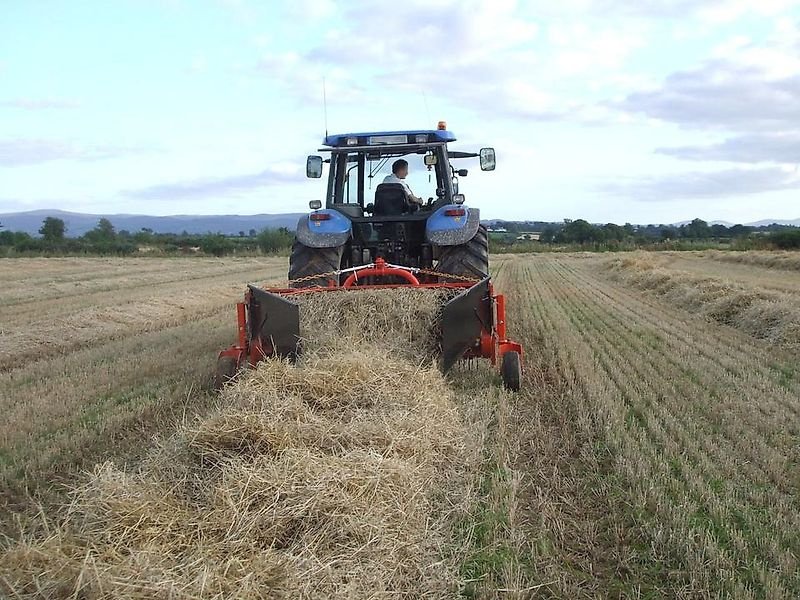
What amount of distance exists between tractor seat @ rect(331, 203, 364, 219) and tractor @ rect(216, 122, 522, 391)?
0.4 inches

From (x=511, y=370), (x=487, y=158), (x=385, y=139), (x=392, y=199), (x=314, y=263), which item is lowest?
(x=511, y=370)

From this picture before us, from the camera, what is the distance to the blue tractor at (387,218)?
6.59 m

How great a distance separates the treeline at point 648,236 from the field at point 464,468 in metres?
33.2

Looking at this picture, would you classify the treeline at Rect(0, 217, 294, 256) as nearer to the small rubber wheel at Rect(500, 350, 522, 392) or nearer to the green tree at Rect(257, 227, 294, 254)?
the green tree at Rect(257, 227, 294, 254)

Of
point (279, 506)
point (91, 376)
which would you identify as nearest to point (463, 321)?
point (279, 506)

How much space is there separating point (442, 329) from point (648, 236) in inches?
1949

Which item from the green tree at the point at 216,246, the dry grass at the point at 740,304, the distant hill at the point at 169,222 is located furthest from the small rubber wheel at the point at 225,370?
the distant hill at the point at 169,222

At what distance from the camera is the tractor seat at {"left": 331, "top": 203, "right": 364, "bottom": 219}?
283 inches

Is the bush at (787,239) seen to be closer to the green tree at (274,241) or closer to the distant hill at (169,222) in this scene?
the green tree at (274,241)

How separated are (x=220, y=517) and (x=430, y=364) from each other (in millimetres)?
2707

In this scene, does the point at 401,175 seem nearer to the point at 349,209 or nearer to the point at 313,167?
the point at 349,209

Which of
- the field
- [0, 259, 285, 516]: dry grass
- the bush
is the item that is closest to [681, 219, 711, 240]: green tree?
the bush

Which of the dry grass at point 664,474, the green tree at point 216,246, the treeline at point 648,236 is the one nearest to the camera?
the dry grass at point 664,474

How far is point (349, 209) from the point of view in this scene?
7.22 meters
